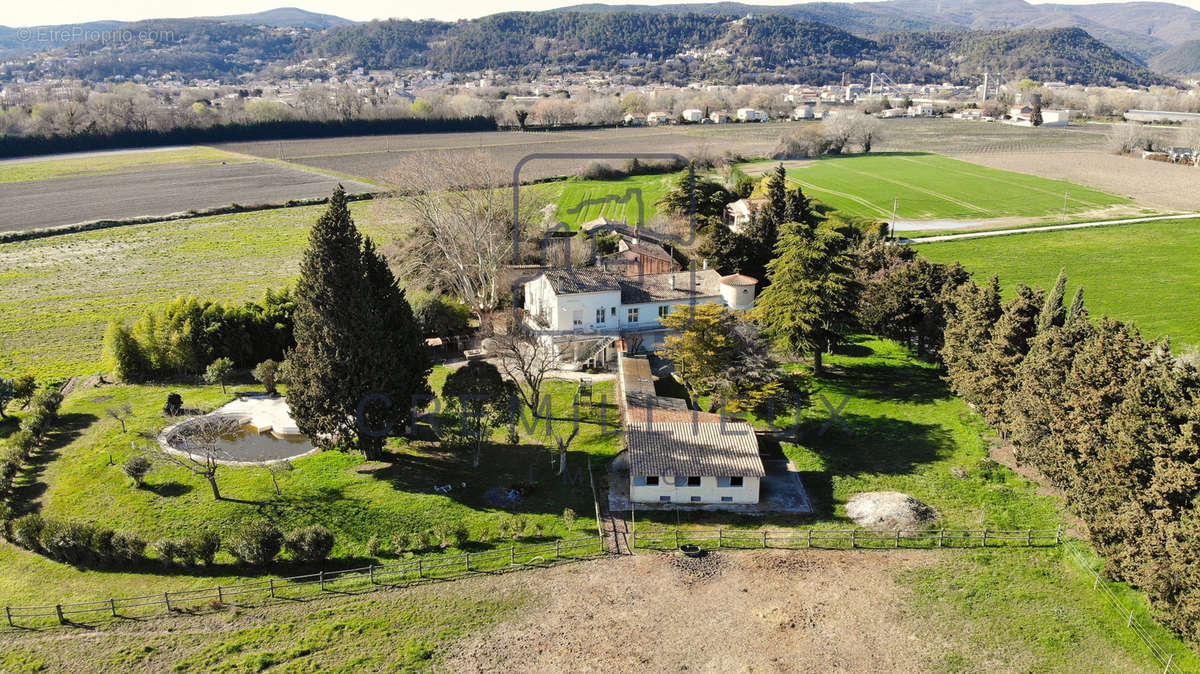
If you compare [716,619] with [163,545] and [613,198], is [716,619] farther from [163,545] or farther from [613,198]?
[613,198]

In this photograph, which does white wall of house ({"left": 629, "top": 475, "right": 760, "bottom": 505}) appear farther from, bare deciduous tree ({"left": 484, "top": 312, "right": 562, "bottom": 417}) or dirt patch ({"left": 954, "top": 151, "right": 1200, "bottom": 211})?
dirt patch ({"left": 954, "top": 151, "right": 1200, "bottom": 211})

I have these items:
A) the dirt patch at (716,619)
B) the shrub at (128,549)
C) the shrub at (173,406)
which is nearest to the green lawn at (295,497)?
the shrub at (128,549)

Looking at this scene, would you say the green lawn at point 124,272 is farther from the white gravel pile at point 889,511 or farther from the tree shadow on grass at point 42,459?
the white gravel pile at point 889,511

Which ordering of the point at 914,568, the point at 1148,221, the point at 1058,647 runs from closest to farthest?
the point at 1058,647
the point at 914,568
the point at 1148,221

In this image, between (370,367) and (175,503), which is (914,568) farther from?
(175,503)

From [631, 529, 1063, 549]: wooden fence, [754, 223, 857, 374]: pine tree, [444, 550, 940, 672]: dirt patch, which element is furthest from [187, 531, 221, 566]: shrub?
[754, 223, 857, 374]: pine tree

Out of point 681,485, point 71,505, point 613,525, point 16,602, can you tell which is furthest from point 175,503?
point 681,485
